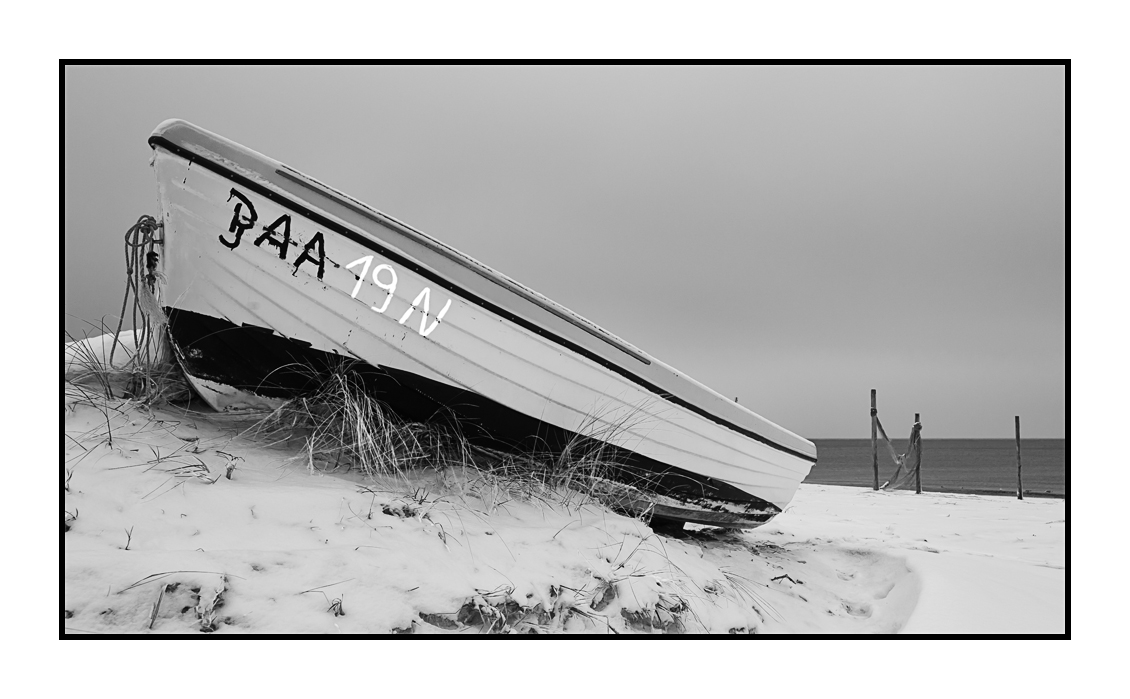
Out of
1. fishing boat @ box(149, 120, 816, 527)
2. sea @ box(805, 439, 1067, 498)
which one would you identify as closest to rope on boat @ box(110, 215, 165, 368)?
fishing boat @ box(149, 120, 816, 527)

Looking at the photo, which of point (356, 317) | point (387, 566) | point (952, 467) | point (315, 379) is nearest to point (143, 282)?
point (315, 379)

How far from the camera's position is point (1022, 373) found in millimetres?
2711

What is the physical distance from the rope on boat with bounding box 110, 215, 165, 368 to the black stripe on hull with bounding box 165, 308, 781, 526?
0.46 feet

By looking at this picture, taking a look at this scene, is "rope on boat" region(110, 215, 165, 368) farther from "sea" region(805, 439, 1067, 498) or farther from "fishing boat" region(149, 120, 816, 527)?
"sea" region(805, 439, 1067, 498)

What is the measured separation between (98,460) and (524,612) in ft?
4.19

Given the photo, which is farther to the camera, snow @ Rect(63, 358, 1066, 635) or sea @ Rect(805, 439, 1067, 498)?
sea @ Rect(805, 439, 1067, 498)

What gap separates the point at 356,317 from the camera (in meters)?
2.36

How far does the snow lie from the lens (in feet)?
5.16

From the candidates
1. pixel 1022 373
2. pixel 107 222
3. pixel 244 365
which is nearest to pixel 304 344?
pixel 244 365

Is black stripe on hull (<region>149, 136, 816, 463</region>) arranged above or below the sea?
above

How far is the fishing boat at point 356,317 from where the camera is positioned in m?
2.33

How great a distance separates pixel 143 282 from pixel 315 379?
2.54 ft

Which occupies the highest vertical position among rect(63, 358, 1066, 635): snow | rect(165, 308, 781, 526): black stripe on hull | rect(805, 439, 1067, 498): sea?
rect(165, 308, 781, 526): black stripe on hull

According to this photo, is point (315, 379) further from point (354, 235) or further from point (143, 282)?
point (143, 282)
